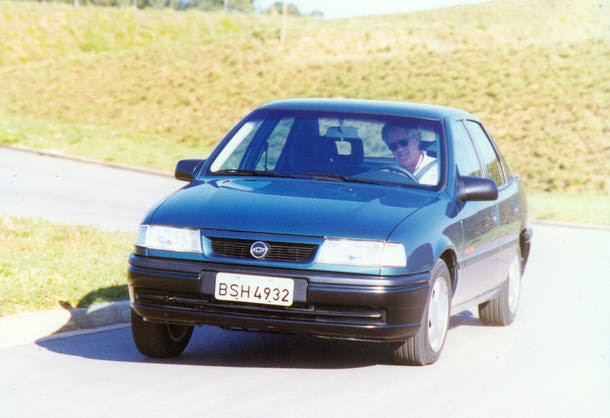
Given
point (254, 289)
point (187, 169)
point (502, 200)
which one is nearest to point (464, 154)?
point (502, 200)

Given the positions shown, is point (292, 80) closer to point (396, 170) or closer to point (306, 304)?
point (396, 170)

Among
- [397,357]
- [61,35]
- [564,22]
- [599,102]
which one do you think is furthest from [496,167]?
[564,22]

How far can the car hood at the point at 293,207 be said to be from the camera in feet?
22.6

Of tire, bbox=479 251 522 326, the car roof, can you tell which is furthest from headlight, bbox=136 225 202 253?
tire, bbox=479 251 522 326

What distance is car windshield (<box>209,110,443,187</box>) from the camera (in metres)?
8.05

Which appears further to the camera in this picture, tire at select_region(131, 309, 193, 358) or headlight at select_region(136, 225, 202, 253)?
tire at select_region(131, 309, 193, 358)

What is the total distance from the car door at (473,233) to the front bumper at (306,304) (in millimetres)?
1057

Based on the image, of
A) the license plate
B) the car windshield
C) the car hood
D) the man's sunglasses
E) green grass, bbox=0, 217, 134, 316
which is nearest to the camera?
the license plate

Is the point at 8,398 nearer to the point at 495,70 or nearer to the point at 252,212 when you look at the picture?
the point at 252,212

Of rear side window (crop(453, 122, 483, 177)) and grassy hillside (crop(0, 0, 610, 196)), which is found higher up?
rear side window (crop(453, 122, 483, 177))

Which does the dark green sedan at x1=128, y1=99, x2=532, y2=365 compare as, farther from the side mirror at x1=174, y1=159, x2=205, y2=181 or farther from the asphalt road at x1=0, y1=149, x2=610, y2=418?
the asphalt road at x1=0, y1=149, x2=610, y2=418

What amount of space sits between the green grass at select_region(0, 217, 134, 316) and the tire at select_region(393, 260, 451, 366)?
2.61 meters

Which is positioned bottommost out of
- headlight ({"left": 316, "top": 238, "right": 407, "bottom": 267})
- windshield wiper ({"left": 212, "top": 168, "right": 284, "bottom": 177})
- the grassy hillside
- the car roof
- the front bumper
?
the grassy hillside

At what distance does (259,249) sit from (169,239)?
0.57 meters
